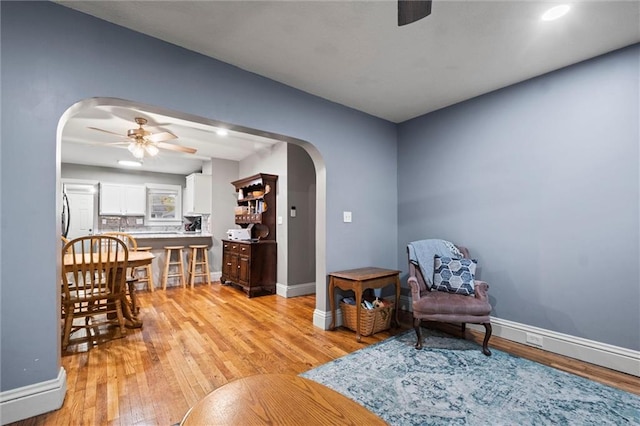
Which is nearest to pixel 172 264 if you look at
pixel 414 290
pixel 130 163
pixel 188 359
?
pixel 130 163

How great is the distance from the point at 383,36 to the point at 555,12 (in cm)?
110

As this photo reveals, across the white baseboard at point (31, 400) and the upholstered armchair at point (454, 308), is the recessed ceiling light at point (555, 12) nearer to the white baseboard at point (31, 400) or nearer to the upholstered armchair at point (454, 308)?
the upholstered armchair at point (454, 308)

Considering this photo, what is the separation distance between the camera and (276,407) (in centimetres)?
111

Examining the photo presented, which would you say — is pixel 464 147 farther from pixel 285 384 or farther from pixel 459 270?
pixel 285 384

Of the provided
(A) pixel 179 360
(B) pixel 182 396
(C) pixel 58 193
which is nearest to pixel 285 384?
(B) pixel 182 396

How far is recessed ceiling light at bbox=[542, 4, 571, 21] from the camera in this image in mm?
1832

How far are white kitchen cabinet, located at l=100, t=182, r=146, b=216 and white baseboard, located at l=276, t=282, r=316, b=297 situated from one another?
4602 mm

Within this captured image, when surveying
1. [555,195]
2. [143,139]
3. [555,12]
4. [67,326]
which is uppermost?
[555,12]

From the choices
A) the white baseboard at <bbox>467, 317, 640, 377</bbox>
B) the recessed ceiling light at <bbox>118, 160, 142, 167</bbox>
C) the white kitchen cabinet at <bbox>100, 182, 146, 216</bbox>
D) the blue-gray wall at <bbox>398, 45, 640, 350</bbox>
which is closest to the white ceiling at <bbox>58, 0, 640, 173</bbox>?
the blue-gray wall at <bbox>398, 45, 640, 350</bbox>

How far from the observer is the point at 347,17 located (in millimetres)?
1936

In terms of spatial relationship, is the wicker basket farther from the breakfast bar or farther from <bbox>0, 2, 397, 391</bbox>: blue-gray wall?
the breakfast bar

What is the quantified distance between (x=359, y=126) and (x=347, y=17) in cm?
169

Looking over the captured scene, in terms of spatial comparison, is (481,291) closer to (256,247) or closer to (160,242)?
(256,247)

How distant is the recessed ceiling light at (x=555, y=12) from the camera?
1832 millimetres
